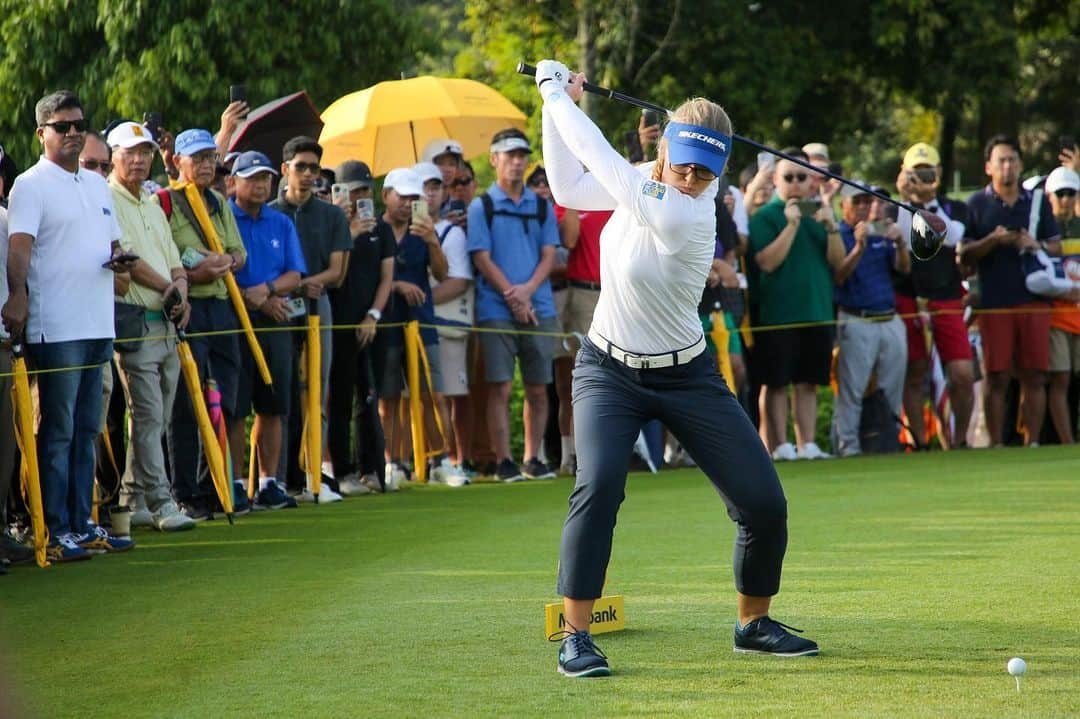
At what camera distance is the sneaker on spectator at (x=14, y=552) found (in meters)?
9.47

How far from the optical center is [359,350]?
44.5ft

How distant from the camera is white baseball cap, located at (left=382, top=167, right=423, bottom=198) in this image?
13820 millimetres

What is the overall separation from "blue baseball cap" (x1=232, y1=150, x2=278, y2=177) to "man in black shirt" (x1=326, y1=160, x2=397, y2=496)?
1439 millimetres

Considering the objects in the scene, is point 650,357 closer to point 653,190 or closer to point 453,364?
point 653,190

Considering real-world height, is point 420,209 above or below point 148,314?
above

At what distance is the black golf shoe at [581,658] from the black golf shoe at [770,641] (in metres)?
0.61

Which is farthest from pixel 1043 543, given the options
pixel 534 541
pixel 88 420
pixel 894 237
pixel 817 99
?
pixel 817 99

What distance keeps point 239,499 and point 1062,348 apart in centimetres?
827

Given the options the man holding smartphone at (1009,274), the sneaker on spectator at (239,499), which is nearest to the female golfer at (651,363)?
the sneaker on spectator at (239,499)

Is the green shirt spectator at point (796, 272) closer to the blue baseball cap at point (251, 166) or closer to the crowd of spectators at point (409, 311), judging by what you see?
Result: the crowd of spectators at point (409, 311)

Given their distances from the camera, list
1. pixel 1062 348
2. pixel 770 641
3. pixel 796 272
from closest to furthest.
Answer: pixel 770 641 → pixel 796 272 → pixel 1062 348

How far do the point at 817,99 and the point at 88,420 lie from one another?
79.7 ft

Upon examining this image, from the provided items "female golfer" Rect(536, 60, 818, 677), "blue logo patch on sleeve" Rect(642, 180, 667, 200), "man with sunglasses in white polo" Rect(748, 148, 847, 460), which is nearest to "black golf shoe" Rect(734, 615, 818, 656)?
"female golfer" Rect(536, 60, 818, 677)

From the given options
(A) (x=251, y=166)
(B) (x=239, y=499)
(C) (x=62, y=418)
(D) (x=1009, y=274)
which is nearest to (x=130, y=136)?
(A) (x=251, y=166)
